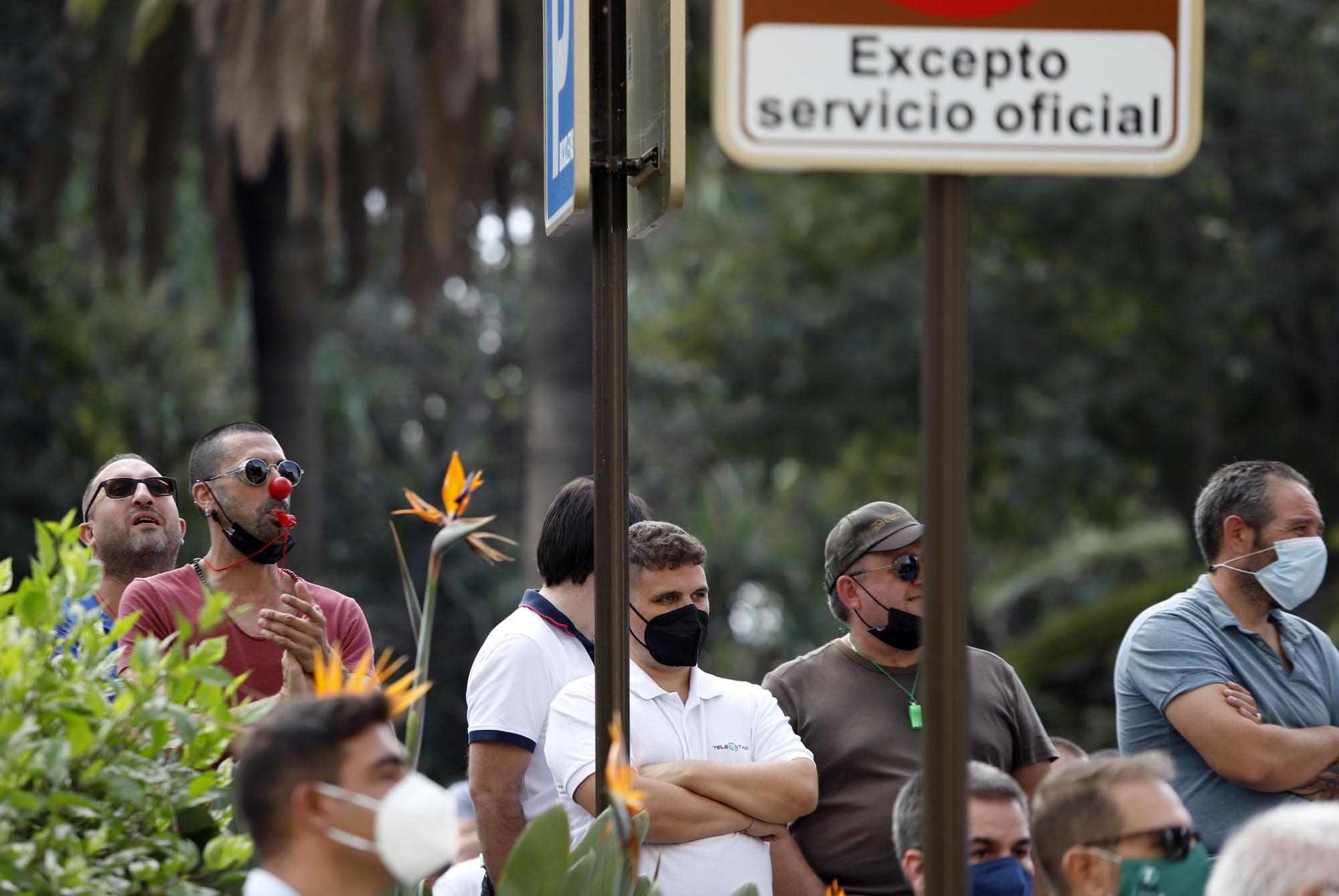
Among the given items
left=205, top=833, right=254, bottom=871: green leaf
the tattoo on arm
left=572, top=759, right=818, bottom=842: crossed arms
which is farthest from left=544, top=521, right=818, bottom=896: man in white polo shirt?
the tattoo on arm

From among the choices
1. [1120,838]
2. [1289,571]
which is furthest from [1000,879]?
[1289,571]

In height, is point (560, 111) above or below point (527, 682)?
above

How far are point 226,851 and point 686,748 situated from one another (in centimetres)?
151

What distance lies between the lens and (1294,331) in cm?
1620

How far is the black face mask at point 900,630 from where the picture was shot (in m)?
4.81

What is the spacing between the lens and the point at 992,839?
370cm

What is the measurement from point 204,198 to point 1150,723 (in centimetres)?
1058

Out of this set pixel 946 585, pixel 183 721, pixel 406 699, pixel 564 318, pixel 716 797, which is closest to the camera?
pixel 946 585

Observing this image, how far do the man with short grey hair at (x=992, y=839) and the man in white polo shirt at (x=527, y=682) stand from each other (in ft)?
3.50

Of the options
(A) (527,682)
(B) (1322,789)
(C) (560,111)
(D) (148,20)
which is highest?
(D) (148,20)

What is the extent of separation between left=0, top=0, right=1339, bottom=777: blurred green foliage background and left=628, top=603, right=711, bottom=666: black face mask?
641cm

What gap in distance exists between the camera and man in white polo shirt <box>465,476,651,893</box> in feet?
14.6

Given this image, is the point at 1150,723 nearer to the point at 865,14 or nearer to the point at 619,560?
the point at 619,560

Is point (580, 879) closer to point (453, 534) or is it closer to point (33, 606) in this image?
point (453, 534)
